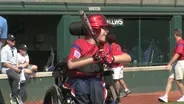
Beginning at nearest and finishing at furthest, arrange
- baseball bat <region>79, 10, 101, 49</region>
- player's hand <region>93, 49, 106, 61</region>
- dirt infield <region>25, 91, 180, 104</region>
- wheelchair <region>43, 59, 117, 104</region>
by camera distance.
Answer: baseball bat <region>79, 10, 101, 49</region>, player's hand <region>93, 49, 106, 61</region>, wheelchair <region>43, 59, 117, 104</region>, dirt infield <region>25, 91, 180, 104</region>

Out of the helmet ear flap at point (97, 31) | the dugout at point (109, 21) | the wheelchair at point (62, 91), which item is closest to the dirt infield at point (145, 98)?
the dugout at point (109, 21)

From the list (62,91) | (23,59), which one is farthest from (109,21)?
(62,91)

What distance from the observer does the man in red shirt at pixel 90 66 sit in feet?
17.8

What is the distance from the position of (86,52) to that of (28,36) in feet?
25.2

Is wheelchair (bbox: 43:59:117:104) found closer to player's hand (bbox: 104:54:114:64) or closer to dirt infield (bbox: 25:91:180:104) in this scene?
player's hand (bbox: 104:54:114:64)

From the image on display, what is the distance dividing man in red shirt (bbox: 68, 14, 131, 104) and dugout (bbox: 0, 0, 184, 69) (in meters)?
6.97

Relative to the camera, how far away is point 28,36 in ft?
42.6

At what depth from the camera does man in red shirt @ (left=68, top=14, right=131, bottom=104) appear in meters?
5.41

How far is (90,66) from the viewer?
5.56m

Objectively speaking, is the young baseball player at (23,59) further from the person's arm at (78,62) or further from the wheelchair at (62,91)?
the person's arm at (78,62)

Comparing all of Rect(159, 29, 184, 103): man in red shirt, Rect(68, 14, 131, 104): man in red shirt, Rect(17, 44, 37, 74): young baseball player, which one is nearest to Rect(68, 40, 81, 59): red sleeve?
Rect(68, 14, 131, 104): man in red shirt

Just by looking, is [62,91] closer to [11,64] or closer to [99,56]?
[99,56]

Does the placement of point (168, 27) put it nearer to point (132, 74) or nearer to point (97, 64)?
point (132, 74)

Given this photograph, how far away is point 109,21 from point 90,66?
26.0ft
